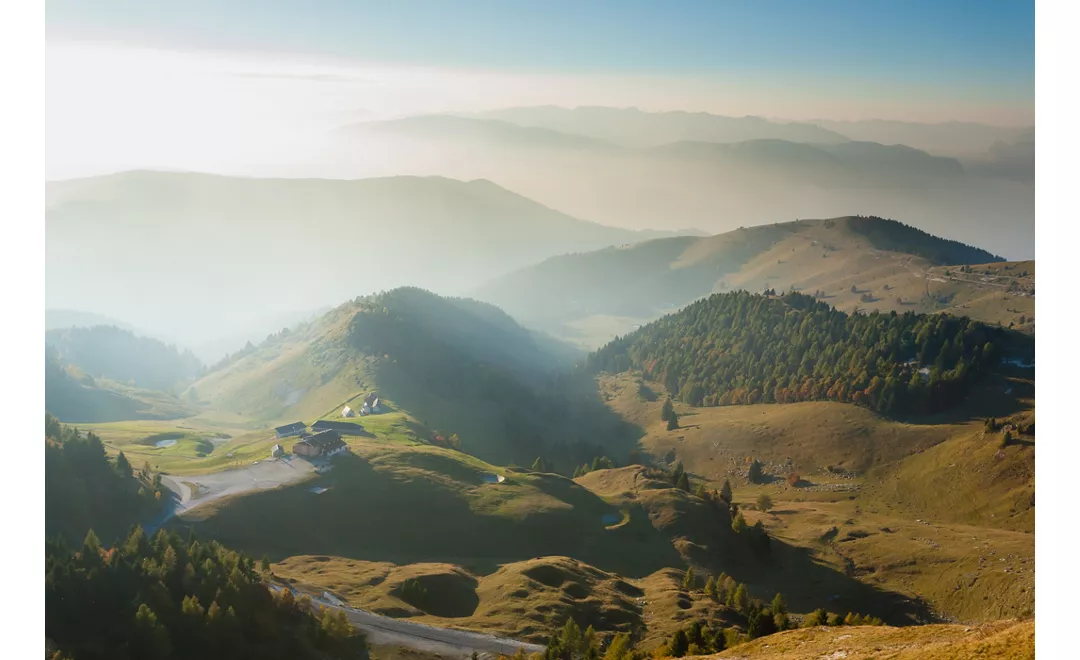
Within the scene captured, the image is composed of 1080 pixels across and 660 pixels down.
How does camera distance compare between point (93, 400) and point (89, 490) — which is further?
point (93, 400)

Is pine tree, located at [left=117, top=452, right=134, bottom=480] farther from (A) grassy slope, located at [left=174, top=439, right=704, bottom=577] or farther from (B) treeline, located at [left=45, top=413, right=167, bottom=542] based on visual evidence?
(A) grassy slope, located at [left=174, top=439, right=704, bottom=577]

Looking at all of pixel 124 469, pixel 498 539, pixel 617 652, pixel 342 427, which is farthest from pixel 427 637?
pixel 342 427

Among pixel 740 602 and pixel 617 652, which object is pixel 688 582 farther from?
pixel 617 652

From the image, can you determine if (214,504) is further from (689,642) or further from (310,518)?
(689,642)

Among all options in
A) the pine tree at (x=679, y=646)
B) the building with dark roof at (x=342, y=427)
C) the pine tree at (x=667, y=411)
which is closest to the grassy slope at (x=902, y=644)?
the pine tree at (x=679, y=646)

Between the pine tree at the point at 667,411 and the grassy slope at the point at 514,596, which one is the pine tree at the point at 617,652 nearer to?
the grassy slope at the point at 514,596

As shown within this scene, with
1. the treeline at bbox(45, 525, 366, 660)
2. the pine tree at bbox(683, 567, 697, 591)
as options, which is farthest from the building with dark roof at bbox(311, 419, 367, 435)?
the pine tree at bbox(683, 567, 697, 591)
